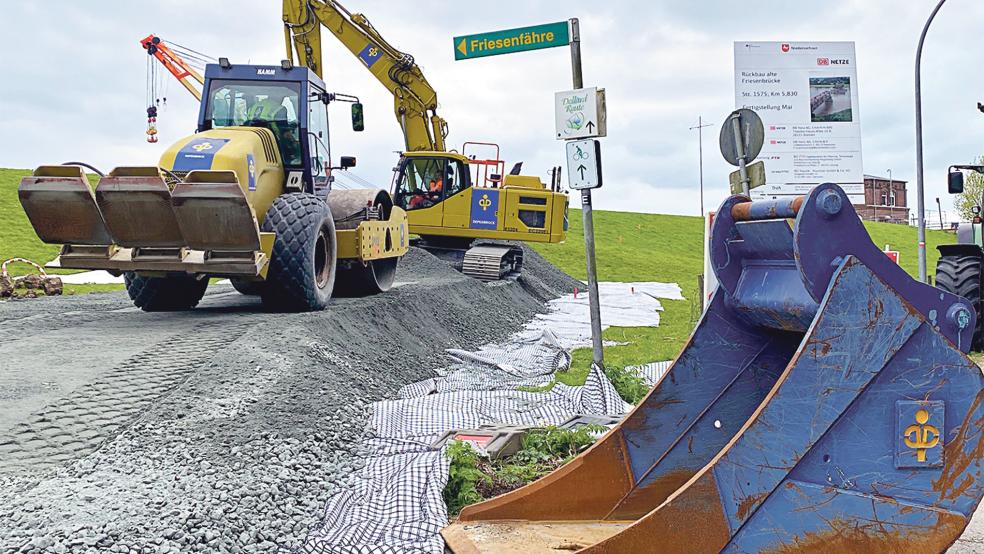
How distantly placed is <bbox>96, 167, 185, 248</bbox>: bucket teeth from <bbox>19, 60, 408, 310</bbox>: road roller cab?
10 mm

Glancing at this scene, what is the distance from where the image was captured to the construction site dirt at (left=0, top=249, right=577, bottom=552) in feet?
14.1

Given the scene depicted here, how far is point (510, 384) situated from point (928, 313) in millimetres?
5670

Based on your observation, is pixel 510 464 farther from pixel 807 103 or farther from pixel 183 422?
pixel 807 103

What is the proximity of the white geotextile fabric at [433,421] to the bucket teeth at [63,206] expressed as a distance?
3706 mm

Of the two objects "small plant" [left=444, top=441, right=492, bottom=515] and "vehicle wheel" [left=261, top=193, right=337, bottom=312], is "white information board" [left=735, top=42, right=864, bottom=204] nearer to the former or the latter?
"vehicle wheel" [left=261, top=193, right=337, bottom=312]

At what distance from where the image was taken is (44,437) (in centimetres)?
544

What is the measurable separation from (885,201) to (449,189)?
7296cm

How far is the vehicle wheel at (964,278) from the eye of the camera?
11.0 meters

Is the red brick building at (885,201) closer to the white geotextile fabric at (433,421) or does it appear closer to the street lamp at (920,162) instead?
the street lamp at (920,162)

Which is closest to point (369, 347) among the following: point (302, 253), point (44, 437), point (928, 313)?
point (302, 253)

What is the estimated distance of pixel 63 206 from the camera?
927 centimetres

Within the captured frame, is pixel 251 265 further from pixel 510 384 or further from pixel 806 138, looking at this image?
pixel 806 138

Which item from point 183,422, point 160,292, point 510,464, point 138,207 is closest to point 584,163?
point 510,464

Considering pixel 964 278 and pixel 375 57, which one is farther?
pixel 375 57
